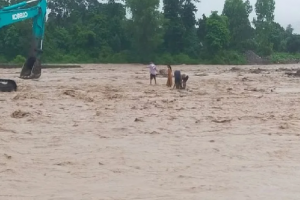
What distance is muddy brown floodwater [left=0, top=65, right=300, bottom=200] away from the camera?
642 cm

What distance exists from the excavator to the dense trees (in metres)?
32.9

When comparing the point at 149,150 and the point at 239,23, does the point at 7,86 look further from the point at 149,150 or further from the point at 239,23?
the point at 239,23

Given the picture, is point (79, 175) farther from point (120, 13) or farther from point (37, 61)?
point (120, 13)

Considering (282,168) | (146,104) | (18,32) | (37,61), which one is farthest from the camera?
(18,32)

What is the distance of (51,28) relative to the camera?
61656 mm

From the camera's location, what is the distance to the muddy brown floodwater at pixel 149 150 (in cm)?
642

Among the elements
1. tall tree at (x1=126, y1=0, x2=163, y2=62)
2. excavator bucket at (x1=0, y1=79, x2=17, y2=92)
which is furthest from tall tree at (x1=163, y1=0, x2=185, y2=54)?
excavator bucket at (x1=0, y1=79, x2=17, y2=92)

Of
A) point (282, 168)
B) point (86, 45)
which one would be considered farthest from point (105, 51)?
point (282, 168)

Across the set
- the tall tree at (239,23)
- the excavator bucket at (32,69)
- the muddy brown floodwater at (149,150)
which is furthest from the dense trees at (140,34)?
the muddy brown floodwater at (149,150)

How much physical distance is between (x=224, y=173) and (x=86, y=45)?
53019 mm

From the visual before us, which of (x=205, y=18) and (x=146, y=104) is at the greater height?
(x=205, y=18)

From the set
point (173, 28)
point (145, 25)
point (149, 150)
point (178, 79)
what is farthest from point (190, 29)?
point (149, 150)

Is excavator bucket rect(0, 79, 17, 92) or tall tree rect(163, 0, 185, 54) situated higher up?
tall tree rect(163, 0, 185, 54)

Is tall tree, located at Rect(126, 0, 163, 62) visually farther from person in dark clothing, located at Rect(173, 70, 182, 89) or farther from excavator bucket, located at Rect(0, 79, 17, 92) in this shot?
excavator bucket, located at Rect(0, 79, 17, 92)
